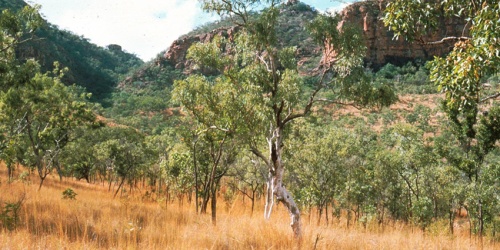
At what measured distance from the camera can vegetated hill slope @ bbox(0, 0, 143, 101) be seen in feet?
298

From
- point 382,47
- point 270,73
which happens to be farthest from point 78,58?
point 270,73

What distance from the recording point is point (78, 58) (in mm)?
116562

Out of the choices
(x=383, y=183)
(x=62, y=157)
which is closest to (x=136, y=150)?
(x=62, y=157)

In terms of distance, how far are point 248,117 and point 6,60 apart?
5.63 meters

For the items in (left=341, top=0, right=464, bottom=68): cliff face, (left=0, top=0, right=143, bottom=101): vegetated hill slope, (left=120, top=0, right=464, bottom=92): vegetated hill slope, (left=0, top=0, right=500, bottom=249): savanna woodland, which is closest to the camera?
(left=0, top=0, right=500, bottom=249): savanna woodland

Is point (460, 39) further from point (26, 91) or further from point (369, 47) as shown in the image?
point (369, 47)

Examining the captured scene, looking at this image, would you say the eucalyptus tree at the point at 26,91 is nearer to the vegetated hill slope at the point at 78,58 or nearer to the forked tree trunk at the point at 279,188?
the forked tree trunk at the point at 279,188

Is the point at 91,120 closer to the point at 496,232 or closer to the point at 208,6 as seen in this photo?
the point at 208,6

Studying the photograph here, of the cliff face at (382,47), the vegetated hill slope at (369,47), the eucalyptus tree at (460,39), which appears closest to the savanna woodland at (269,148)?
the eucalyptus tree at (460,39)

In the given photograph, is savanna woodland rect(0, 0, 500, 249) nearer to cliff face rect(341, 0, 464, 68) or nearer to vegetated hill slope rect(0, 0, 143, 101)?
vegetated hill slope rect(0, 0, 143, 101)

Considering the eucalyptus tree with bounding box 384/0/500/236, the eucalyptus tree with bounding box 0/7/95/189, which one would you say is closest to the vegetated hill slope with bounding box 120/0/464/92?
the eucalyptus tree with bounding box 0/7/95/189

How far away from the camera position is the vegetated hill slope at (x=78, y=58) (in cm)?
9088

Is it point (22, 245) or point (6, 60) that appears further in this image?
point (6, 60)

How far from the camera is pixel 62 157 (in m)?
31.5
